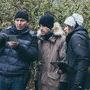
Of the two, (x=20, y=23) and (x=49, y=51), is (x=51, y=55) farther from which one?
(x=20, y=23)

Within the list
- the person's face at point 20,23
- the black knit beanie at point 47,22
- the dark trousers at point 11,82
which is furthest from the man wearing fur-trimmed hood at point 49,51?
the dark trousers at point 11,82

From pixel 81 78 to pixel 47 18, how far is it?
118 cm

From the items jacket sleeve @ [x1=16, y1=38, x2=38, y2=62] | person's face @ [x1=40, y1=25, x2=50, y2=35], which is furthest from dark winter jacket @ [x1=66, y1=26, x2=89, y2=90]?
jacket sleeve @ [x1=16, y1=38, x2=38, y2=62]

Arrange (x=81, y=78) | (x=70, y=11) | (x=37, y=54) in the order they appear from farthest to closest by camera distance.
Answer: (x=70, y=11) < (x=37, y=54) < (x=81, y=78)

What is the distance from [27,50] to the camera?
21.7 ft

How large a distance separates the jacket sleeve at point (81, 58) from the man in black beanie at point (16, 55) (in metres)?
0.71

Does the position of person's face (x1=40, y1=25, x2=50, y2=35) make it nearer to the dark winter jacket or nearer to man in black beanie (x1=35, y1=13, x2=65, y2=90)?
man in black beanie (x1=35, y1=13, x2=65, y2=90)

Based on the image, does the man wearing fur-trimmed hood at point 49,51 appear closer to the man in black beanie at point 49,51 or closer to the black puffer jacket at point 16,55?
the man in black beanie at point 49,51

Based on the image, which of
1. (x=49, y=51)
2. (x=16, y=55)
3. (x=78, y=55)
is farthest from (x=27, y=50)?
(x=78, y=55)

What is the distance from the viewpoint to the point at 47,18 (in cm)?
691

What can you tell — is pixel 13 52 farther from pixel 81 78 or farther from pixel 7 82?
pixel 81 78

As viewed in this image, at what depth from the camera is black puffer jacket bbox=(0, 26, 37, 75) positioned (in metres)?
6.63

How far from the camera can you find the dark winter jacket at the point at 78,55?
634cm

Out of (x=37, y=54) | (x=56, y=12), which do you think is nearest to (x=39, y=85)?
(x=37, y=54)
